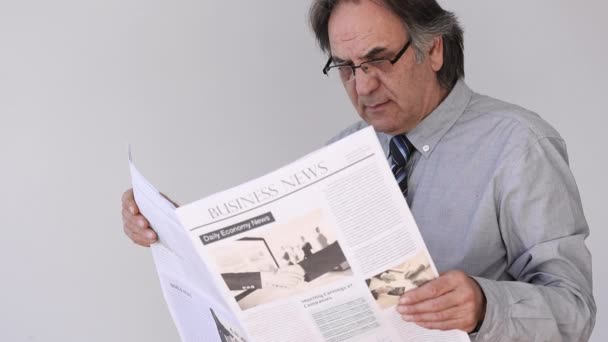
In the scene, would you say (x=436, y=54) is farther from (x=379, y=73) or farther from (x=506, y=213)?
(x=506, y=213)

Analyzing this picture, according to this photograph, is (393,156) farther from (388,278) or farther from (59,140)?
(59,140)

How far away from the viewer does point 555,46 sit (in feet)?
7.77

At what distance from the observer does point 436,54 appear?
1.59 metres

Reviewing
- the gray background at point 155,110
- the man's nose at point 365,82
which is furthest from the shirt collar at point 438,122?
the gray background at point 155,110

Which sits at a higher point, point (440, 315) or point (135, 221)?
point (135, 221)

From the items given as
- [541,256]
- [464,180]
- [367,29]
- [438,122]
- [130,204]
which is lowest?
[541,256]

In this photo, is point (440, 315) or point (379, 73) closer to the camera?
point (440, 315)

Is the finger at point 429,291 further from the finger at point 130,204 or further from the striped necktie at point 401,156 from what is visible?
the finger at point 130,204

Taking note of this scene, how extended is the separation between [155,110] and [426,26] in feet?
3.79

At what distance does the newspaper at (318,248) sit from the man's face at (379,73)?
50 centimetres

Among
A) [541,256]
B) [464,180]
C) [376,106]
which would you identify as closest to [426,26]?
[376,106]

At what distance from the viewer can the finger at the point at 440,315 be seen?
108 centimetres

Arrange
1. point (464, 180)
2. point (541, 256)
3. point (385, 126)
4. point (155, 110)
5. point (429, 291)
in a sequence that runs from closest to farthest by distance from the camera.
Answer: point (429, 291), point (541, 256), point (464, 180), point (385, 126), point (155, 110)

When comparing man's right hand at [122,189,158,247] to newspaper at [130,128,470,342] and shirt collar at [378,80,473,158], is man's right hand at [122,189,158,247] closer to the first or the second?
newspaper at [130,128,470,342]
